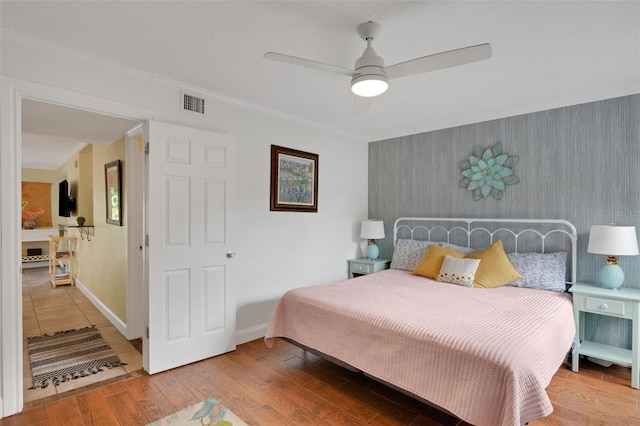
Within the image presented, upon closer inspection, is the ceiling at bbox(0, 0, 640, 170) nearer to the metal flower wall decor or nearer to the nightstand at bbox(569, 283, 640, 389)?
the metal flower wall decor

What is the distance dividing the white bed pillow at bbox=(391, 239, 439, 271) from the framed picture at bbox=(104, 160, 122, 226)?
11.1ft

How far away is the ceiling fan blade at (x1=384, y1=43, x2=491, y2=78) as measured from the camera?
5.87ft

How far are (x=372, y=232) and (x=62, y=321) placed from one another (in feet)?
13.5

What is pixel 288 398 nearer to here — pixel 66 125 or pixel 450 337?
pixel 450 337

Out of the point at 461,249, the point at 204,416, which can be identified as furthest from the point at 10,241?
the point at 461,249

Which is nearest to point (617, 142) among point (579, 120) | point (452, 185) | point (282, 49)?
point (579, 120)

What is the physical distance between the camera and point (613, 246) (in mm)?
2760

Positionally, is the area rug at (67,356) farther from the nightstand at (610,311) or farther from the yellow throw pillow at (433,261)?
the nightstand at (610,311)

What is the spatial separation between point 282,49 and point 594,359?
150 inches

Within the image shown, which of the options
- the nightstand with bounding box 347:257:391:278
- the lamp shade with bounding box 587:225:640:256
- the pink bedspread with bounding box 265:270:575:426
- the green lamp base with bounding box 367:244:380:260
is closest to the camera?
the pink bedspread with bounding box 265:270:575:426

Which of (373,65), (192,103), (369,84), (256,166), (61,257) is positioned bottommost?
(61,257)

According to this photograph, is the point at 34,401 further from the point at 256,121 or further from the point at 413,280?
the point at 413,280

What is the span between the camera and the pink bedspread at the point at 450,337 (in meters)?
1.71

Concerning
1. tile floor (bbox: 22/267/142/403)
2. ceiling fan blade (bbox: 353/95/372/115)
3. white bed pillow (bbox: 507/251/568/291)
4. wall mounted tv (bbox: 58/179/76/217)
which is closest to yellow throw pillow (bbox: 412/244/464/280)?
white bed pillow (bbox: 507/251/568/291)
